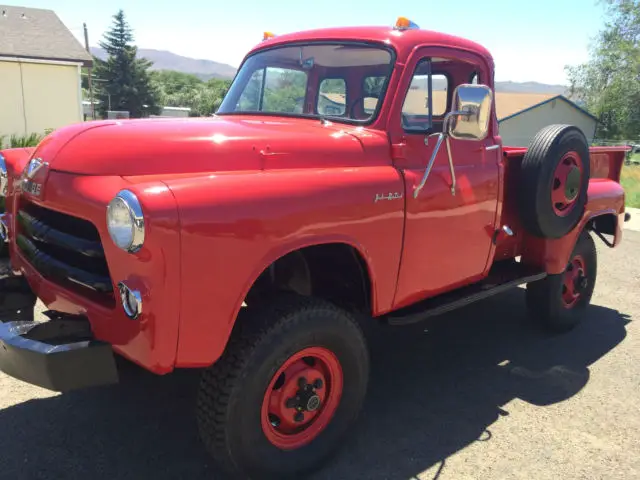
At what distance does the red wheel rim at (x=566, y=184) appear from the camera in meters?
3.85

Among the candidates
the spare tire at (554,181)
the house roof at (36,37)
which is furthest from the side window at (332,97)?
the house roof at (36,37)

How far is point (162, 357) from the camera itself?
6.88ft

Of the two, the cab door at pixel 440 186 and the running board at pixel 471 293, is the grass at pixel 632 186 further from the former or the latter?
the cab door at pixel 440 186

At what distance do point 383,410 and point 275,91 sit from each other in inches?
80.9

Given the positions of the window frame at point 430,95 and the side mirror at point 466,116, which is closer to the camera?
the side mirror at point 466,116

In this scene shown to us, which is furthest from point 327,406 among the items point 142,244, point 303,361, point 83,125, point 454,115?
point 83,125

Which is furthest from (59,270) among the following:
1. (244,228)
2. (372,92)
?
(372,92)

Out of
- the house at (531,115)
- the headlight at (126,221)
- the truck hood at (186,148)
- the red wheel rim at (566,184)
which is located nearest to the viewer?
the headlight at (126,221)

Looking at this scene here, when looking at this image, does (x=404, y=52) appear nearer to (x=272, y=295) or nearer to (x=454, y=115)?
(x=454, y=115)

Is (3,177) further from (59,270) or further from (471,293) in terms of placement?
(471,293)

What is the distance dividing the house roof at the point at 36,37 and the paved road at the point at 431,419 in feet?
50.2

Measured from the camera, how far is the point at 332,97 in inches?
136

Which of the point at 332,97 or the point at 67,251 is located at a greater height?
the point at 332,97

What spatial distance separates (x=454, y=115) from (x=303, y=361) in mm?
1427
